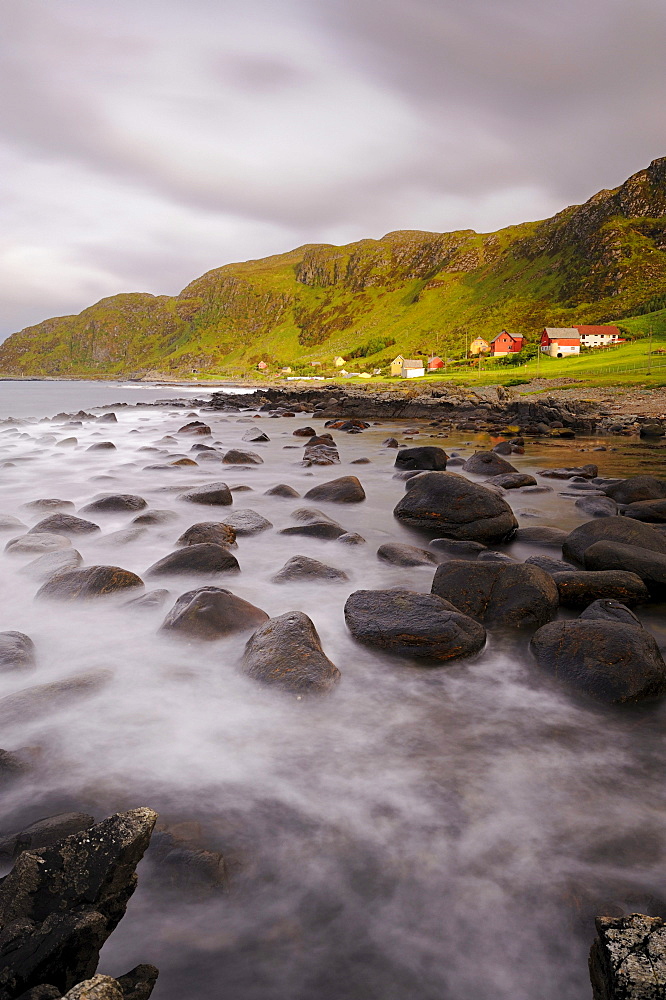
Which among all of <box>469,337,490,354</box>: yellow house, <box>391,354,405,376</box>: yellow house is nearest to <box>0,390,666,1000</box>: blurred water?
<box>391,354,405,376</box>: yellow house

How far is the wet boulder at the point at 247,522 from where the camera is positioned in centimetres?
955

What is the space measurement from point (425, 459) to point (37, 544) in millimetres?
10610

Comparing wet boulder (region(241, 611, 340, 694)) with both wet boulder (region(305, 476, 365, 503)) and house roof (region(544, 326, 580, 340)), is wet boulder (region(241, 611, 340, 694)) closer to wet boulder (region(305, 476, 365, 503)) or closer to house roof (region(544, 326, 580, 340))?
wet boulder (region(305, 476, 365, 503))

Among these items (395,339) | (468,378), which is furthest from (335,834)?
(395,339)

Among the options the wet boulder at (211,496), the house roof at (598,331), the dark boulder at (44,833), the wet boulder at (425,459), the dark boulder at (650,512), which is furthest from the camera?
the house roof at (598,331)

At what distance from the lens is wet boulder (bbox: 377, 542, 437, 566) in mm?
7980

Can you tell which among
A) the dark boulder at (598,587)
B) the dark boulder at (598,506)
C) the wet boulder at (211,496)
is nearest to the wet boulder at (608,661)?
the dark boulder at (598,587)

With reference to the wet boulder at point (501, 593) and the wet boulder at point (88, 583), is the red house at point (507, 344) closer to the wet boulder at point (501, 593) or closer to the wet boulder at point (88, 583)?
the wet boulder at point (501, 593)

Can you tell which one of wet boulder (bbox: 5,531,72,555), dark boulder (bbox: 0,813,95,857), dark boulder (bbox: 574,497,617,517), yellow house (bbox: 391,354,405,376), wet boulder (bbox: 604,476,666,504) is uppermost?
yellow house (bbox: 391,354,405,376)

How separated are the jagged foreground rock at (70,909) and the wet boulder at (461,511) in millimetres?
7285

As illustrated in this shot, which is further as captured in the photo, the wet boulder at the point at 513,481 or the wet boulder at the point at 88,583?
the wet boulder at the point at 513,481

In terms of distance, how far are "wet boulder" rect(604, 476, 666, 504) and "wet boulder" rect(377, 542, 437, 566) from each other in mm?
5595

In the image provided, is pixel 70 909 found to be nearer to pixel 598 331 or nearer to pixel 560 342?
pixel 560 342

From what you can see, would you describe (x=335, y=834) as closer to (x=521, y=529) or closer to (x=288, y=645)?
(x=288, y=645)
